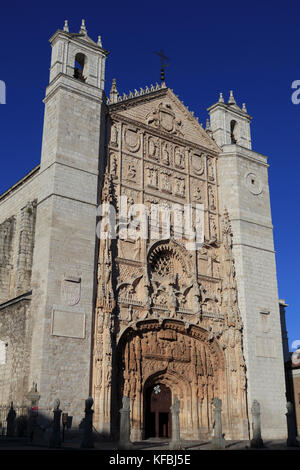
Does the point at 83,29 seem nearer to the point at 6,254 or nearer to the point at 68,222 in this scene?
the point at 68,222

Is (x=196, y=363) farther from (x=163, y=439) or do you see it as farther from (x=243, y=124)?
(x=243, y=124)

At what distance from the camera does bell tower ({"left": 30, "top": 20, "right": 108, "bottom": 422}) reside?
17438 millimetres

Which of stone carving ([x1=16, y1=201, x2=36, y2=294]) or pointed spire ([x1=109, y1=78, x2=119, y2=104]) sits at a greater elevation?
pointed spire ([x1=109, y1=78, x2=119, y2=104])

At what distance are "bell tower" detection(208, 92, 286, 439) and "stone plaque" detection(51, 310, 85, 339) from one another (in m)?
7.72

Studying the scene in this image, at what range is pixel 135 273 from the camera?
20.9 meters

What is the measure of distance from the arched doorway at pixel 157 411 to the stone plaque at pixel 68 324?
395 cm

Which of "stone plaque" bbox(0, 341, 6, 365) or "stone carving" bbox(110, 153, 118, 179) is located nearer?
"stone plaque" bbox(0, 341, 6, 365)

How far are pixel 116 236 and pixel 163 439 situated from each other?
7664 mm

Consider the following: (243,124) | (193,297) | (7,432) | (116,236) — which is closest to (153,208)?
(116,236)

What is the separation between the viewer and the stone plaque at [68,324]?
58.0 ft

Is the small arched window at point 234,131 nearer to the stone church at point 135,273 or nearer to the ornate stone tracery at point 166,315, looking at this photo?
the stone church at point 135,273

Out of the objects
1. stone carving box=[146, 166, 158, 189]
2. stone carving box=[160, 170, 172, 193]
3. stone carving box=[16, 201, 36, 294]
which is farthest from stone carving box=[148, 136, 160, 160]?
stone carving box=[16, 201, 36, 294]

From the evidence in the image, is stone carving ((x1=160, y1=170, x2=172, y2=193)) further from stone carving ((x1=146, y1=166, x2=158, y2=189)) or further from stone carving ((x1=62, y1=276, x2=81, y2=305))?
stone carving ((x1=62, y1=276, x2=81, y2=305))

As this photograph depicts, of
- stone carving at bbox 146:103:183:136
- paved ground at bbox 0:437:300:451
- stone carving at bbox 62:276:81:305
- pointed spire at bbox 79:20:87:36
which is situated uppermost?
pointed spire at bbox 79:20:87:36
